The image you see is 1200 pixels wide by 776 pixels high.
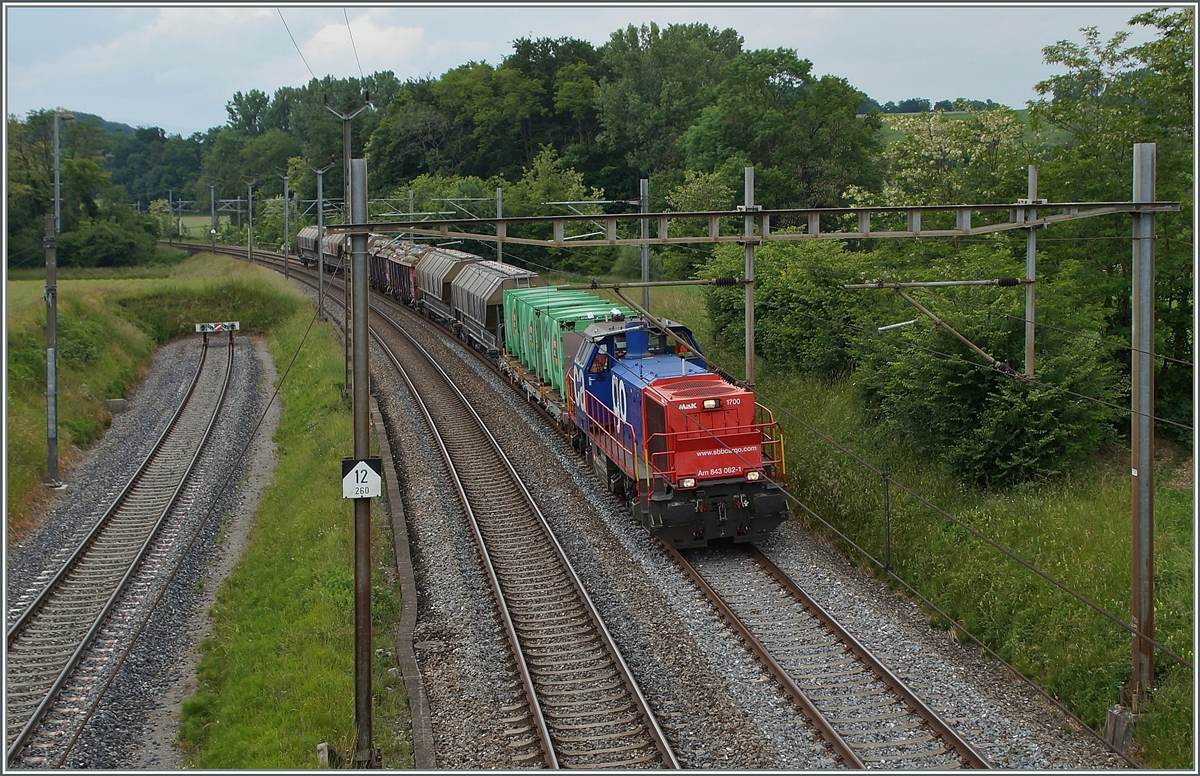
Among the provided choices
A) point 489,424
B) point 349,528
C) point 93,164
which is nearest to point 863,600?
point 349,528

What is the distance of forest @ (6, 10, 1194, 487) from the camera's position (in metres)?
17.5

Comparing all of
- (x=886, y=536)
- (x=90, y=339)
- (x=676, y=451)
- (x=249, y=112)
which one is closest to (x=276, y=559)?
(x=676, y=451)

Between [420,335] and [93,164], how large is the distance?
44.5 meters

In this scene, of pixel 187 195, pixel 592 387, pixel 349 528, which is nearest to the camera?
pixel 349 528

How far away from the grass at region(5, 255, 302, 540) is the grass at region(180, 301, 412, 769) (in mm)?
5853

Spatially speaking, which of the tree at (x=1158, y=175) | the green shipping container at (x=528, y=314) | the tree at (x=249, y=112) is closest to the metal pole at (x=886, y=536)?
the tree at (x=1158, y=175)

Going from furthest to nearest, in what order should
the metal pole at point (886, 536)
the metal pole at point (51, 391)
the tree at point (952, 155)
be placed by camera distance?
1. the tree at point (952, 155)
2. the metal pole at point (51, 391)
3. the metal pole at point (886, 536)

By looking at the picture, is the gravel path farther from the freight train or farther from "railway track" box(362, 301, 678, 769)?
the freight train

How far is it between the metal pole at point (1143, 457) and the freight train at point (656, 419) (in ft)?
19.5

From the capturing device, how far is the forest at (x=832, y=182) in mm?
17500

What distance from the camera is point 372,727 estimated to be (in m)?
11.4

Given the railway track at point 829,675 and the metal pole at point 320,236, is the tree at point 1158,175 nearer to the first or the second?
the railway track at point 829,675

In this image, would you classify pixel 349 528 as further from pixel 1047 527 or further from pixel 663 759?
pixel 1047 527

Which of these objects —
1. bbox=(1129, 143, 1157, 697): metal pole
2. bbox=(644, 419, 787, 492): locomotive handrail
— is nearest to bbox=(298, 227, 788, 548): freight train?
bbox=(644, 419, 787, 492): locomotive handrail
